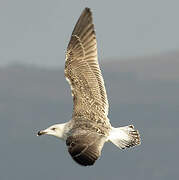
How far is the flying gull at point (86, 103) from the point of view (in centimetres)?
→ 2177

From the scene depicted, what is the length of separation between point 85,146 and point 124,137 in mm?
3341

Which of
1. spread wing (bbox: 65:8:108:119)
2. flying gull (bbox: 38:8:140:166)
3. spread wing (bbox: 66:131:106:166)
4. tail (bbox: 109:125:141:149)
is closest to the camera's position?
spread wing (bbox: 66:131:106:166)

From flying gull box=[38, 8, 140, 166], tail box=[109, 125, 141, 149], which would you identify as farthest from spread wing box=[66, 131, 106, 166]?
tail box=[109, 125, 141, 149]

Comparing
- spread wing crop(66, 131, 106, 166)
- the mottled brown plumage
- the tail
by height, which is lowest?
the tail

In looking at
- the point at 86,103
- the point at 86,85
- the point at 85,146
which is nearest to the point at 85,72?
the point at 86,85

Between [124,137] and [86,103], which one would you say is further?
[86,103]

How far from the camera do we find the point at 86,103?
78.3 ft

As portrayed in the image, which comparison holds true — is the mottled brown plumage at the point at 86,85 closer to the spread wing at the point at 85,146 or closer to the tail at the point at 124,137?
the spread wing at the point at 85,146

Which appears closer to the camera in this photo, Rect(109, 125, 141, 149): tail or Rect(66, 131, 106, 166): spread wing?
Rect(66, 131, 106, 166): spread wing

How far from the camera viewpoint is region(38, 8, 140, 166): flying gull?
71.4ft

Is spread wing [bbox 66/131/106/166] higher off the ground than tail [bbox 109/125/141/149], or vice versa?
spread wing [bbox 66/131/106/166]

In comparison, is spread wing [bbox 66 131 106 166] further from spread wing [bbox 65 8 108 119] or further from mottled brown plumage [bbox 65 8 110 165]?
spread wing [bbox 65 8 108 119]

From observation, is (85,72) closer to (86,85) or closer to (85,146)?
(86,85)

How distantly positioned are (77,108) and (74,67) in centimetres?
158
